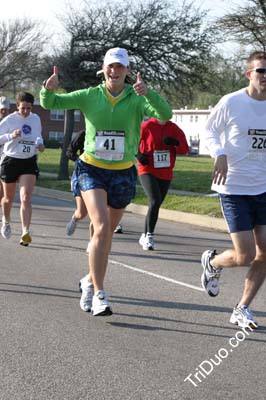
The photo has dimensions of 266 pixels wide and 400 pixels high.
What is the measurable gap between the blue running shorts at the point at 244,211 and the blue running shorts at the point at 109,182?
0.87m

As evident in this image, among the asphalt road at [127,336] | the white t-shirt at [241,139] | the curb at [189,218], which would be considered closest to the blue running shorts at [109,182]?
the white t-shirt at [241,139]

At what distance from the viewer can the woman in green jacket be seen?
Result: 19.9ft

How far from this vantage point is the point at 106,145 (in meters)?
6.19

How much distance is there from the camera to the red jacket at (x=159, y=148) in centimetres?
1003

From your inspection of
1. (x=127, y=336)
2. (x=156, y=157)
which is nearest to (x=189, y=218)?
(x=156, y=157)

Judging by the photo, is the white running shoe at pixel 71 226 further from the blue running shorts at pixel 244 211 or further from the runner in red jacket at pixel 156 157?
the blue running shorts at pixel 244 211

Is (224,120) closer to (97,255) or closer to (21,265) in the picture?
(97,255)

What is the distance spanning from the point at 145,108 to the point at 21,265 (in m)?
3.12

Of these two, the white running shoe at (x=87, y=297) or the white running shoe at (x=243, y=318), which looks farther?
the white running shoe at (x=87, y=297)

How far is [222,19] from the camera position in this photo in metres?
22.7

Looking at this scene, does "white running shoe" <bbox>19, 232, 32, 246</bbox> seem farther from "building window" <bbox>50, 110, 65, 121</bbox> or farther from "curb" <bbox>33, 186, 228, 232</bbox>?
"building window" <bbox>50, 110, 65, 121</bbox>

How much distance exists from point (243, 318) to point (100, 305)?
3.80 ft

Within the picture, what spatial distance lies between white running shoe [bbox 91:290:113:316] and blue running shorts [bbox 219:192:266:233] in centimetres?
117

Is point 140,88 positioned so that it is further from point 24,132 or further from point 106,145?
point 24,132
